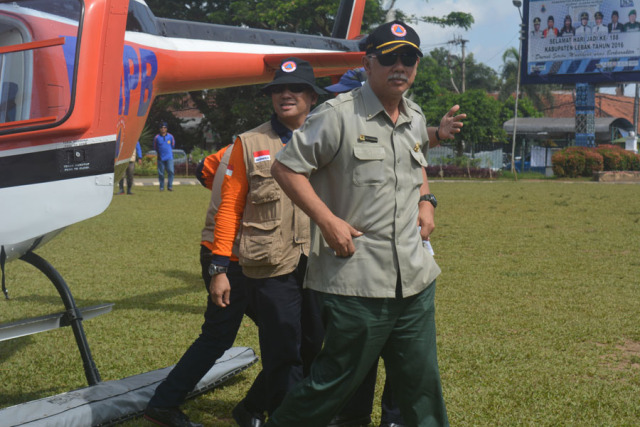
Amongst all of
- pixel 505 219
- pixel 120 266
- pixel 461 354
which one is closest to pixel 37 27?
pixel 461 354

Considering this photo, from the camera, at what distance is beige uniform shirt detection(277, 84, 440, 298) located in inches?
108

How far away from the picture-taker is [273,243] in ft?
11.2

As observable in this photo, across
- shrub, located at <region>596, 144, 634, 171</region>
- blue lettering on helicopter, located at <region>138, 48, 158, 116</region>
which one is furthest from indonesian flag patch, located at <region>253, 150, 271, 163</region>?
shrub, located at <region>596, 144, 634, 171</region>

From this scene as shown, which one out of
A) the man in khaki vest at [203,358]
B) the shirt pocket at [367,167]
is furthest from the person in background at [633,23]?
the shirt pocket at [367,167]

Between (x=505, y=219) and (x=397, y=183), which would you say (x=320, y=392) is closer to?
(x=397, y=183)

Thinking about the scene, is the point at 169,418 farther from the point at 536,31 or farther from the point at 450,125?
the point at 536,31

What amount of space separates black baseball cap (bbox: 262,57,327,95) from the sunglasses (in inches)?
29.7

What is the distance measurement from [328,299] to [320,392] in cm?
36

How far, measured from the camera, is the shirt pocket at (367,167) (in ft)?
9.12

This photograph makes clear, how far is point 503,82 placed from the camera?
69.2 m

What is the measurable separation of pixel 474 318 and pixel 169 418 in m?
3.00

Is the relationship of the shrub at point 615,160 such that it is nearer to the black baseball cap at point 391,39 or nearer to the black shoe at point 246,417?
the black shoe at point 246,417

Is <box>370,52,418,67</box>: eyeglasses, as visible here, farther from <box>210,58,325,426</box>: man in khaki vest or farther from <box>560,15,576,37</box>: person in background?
<box>560,15,576,37</box>: person in background

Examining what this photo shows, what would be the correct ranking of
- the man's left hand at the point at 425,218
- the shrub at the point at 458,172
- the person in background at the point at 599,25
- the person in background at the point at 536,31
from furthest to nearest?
1. the person in background at the point at 536,31
2. the person in background at the point at 599,25
3. the shrub at the point at 458,172
4. the man's left hand at the point at 425,218
